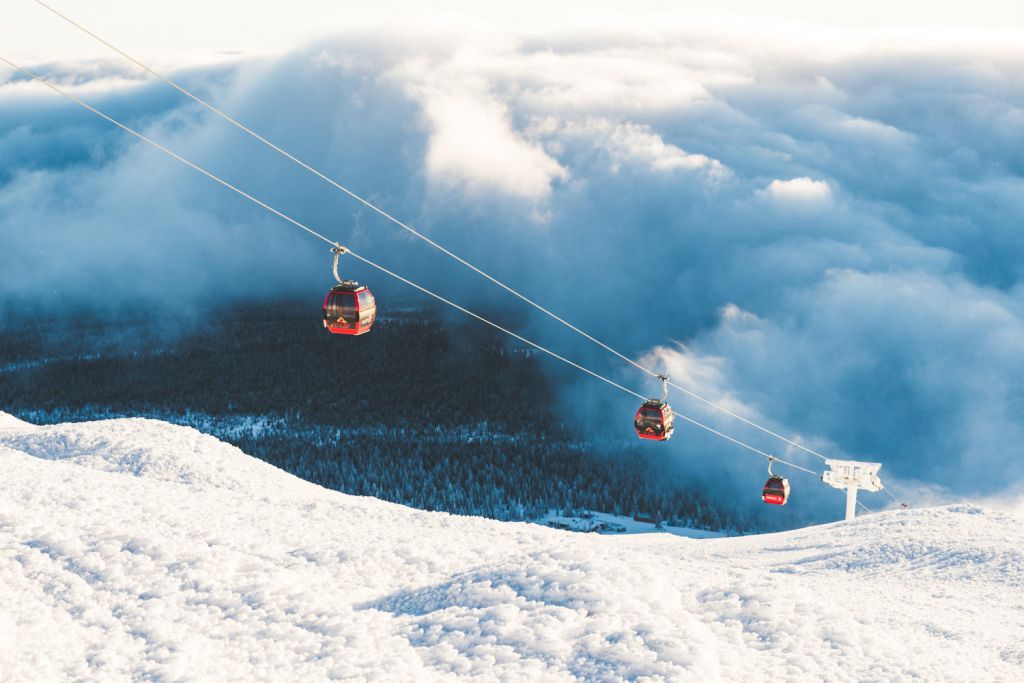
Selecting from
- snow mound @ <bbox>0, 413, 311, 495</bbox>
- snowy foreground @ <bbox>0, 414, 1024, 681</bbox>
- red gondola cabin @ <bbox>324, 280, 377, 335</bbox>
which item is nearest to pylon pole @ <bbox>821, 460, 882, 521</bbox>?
snowy foreground @ <bbox>0, 414, 1024, 681</bbox>

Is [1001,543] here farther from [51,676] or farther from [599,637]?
[51,676]

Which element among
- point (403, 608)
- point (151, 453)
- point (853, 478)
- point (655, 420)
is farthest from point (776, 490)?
point (403, 608)

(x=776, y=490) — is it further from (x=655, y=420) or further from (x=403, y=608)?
(x=403, y=608)

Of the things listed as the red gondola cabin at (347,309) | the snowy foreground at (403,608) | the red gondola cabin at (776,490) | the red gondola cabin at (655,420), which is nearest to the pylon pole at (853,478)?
the red gondola cabin at (776,490)

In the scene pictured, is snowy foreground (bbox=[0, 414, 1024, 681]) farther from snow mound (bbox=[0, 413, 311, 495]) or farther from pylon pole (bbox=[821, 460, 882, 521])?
pylon pole (bbox=[821, 460, 882, 521])

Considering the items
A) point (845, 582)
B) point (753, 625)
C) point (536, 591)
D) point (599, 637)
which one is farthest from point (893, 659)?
point (845, 582)
